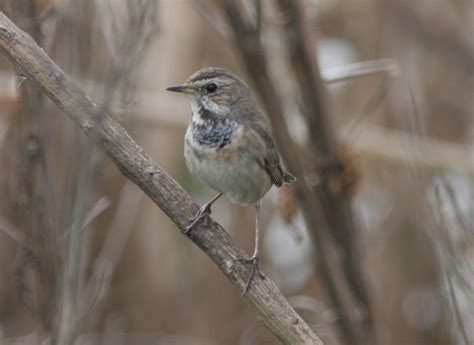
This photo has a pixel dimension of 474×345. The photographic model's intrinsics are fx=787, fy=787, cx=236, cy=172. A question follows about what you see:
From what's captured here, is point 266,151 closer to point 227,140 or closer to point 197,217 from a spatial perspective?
point 227,140

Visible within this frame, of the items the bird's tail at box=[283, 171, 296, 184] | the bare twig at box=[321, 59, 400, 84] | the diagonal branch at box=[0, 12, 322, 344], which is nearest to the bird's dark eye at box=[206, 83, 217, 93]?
the bird's tail at box=[283, 171, 296, 184]

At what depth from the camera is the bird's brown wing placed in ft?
12.7

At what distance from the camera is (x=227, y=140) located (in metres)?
3.78

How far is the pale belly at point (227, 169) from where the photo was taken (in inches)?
146

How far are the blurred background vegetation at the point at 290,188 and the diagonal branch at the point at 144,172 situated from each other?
2.41 ft

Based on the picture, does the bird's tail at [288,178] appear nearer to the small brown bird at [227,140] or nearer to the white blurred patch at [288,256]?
the small brown bird at [227,140]

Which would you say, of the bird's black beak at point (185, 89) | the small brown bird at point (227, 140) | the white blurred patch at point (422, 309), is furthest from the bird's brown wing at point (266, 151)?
the white blurred patch at point (422, 309)

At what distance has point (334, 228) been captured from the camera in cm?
479

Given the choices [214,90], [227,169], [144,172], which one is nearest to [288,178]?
[227,169]

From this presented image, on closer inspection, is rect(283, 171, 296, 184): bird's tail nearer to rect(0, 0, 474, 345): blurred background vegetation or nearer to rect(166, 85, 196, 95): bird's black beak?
rect(0, 0, 474, 345): blurred background vegetation

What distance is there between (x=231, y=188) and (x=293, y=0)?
1.22 meters

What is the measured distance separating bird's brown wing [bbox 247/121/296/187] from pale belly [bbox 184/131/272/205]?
45mm

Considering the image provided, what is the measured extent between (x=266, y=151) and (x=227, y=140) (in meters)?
0.24

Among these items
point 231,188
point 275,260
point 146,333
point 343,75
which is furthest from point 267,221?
point 231,188
